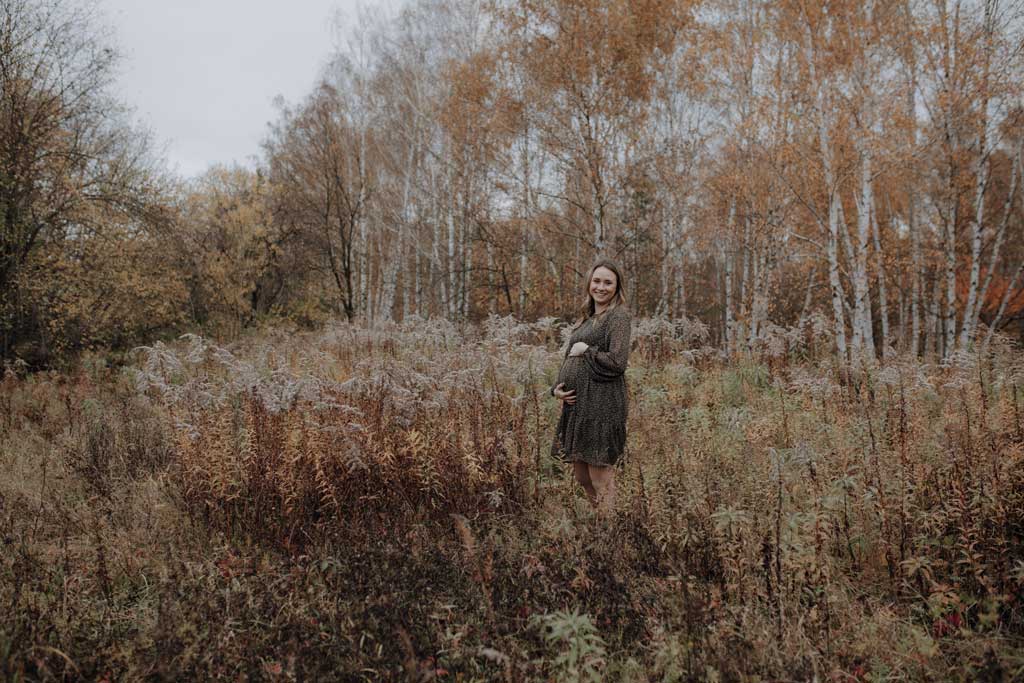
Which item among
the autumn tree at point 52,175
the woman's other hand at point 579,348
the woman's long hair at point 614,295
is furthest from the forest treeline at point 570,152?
the woman's other hand at point 579,348

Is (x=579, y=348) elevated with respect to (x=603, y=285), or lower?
lower

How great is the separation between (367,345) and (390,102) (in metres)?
10.7

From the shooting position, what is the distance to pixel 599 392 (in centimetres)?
369

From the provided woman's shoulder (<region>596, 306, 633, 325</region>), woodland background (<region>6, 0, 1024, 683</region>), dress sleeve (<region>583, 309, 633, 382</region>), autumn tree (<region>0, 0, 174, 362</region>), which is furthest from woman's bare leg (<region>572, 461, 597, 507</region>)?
autumn tree (<region>0, 0, 174, 362</region>)

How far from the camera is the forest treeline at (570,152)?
9.55 m

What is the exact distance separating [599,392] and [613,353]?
308 mm

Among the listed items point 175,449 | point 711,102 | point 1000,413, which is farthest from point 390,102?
point 1000,413

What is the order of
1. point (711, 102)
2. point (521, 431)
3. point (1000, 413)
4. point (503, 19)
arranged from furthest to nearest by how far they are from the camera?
1. point (711, 102)
2. point (503, 19)
3. point (521, 431)
4. point (1000, 413)

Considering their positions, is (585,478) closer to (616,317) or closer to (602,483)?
(602,483)

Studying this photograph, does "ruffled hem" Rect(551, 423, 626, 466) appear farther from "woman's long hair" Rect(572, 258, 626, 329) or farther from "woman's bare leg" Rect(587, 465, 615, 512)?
"woman's long hair" Rect(572, 258, 626, 329)

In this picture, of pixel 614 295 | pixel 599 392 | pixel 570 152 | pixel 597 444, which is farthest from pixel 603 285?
pixel 570 152

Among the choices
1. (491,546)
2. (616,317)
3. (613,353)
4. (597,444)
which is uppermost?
(616,317)

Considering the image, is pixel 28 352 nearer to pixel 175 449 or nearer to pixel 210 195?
pixel 175 449

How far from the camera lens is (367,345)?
9.73m
